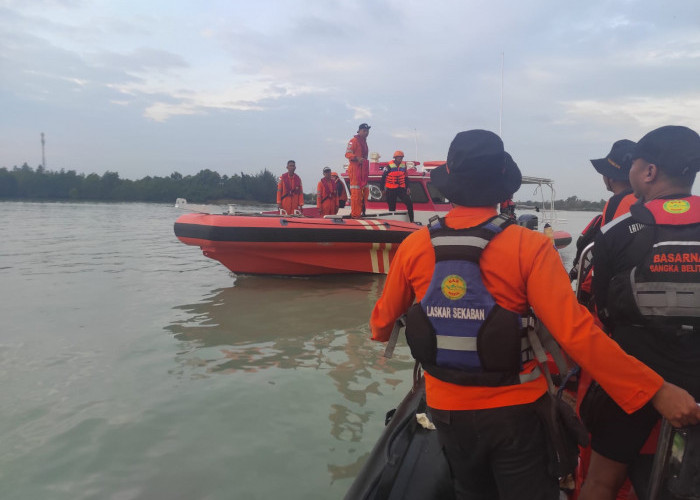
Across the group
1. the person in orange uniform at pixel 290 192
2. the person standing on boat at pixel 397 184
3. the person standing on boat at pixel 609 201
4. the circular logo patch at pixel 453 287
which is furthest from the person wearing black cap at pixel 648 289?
the person in orange uniform at pixel 290 192

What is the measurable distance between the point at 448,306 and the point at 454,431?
1.03 ft

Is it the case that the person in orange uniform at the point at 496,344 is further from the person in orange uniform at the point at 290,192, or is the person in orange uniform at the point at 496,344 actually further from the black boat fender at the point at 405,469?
the person in orange uniform at the point at 290,192

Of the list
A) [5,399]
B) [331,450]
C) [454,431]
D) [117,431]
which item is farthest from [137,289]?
[454,431]

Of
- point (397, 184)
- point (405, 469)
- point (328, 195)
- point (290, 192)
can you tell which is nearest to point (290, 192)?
point (290, 192)

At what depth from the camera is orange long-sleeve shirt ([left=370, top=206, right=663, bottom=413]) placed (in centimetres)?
109

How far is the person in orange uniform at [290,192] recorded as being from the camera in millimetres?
9797

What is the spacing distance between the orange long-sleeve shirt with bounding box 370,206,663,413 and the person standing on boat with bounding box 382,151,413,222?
704 cm

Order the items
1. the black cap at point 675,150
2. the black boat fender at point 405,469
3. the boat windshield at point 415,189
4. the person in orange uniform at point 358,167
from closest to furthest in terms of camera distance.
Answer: the black cap at point 675,150 < the black boat fender at point 405,469 < the person in orange uniform at point 358,167 < the boat windshield at point 415,189

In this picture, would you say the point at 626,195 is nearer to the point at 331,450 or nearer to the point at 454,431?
the point at 454,431

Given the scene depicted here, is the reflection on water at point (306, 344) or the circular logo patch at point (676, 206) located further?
the reflection on water at point (306, 344)

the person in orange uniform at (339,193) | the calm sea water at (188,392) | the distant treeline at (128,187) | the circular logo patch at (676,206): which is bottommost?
the calm sea water at (188,392)

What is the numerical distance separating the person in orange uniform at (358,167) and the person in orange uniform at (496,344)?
6.65m

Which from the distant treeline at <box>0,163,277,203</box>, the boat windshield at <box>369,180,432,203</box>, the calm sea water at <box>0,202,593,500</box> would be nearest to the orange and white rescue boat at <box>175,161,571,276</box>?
the calm sea water at <box>0,202,593,500</box>

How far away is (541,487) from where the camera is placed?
3.84ft
